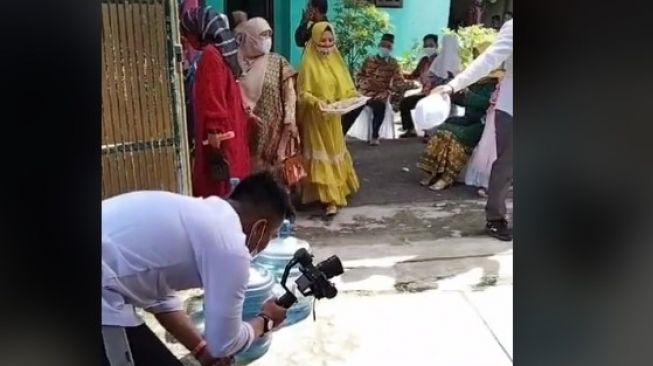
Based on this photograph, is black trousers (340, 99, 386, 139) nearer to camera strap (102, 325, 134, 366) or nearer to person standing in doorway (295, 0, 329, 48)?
person standing in doorway (295, 0, 329, 48)

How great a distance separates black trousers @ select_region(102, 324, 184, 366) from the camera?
2.96 feet

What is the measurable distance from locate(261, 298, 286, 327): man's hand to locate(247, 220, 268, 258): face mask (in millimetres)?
73

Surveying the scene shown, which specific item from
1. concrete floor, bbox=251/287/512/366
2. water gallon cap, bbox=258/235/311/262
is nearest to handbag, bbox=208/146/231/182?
water gallon cap, bbox=258/235/311/262

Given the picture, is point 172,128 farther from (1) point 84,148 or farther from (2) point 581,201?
(2) point 581,201

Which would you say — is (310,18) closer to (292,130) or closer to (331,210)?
(292,130)

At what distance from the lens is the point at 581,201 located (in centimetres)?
83

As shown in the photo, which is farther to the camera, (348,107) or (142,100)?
(348,107)

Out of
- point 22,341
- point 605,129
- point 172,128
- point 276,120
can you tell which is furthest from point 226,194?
point 605,129

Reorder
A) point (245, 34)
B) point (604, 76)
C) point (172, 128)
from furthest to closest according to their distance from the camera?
point (245, 34) < point (172, 128) < point (604, 76)

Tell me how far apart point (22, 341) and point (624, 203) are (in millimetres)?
600

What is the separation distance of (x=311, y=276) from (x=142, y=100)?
312 mm

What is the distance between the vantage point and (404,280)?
1.12m

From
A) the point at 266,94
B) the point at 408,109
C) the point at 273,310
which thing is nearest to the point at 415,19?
the point at 408,109

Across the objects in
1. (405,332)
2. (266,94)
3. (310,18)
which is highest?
(310,18)
